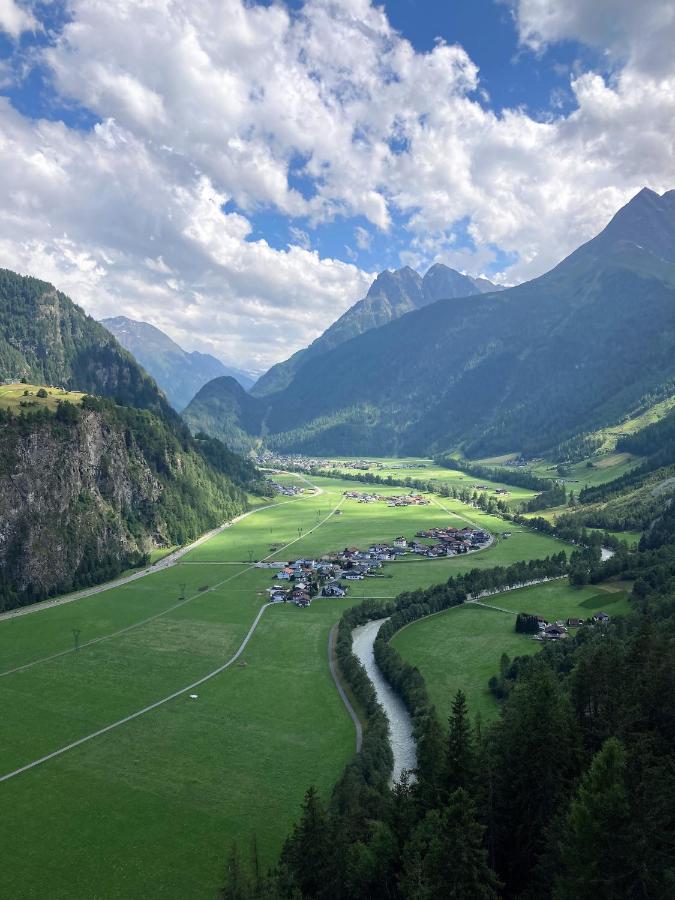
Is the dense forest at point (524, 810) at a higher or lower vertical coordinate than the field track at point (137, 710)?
higher

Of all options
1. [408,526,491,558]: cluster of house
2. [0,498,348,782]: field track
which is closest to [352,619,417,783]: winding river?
[0,498,348,782]: field track

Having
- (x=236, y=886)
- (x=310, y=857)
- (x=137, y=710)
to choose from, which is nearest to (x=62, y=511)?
(x=137, y=710)

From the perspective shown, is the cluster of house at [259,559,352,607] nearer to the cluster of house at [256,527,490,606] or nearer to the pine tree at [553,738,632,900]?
the cluster of house at [256,527,490,606]

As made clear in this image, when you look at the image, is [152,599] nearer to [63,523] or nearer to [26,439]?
[63,523]

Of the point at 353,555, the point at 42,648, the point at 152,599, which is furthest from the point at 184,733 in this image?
the point at 353,555

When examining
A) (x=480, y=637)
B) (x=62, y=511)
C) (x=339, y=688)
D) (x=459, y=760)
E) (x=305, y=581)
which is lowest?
(x=339, y=688)

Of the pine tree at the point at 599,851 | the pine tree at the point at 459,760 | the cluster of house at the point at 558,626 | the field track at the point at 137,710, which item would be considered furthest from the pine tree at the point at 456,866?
the cluster of house at the point at 558,626

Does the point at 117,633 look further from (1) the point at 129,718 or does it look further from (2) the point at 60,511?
(2) the point at 60,511

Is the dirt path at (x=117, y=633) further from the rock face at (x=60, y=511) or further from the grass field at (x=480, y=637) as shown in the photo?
the grass field at (x=480, y=637)
